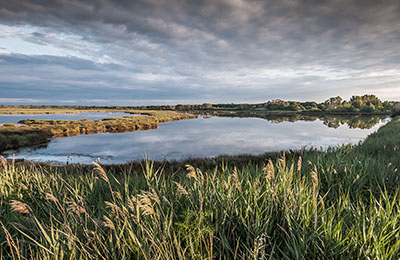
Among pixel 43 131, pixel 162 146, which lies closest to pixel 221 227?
pixel 162 146

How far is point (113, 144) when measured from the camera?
3806cm

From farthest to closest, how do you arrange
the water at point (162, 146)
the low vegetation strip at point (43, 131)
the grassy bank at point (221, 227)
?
the low vegetation strip at point (43, 131), the water at point (162, 146), the grassy bank at point (221, 227)

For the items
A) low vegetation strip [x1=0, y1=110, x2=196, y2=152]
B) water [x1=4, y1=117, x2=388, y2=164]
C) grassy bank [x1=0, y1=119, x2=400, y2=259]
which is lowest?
water [x1=4, y1=117, x2=388, y2=164]

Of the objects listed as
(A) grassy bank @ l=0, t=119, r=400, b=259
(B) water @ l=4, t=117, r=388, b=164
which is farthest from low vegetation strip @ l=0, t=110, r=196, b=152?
(A) grassy bank @ l=0, t=119, r=400, b=259

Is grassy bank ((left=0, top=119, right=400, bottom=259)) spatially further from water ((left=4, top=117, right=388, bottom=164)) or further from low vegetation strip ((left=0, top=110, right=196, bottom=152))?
low vegetation strip ((left=0, top=110, right=196, bottom=152))

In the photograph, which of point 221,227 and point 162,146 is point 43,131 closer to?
point 162,146

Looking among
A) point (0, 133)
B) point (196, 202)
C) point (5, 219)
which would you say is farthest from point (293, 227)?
point (0, 133)

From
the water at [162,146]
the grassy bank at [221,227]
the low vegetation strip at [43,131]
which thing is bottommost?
the water at [162,146]

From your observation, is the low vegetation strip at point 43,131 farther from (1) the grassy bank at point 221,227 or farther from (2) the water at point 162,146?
(1) the grassy bank at point 221,227

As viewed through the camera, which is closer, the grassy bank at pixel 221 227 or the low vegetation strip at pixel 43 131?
the grassy bank at pixel 221 227

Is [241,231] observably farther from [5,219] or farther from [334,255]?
[5,219]

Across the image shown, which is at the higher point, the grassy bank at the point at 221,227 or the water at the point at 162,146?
the grassy bank at the point at 221,227

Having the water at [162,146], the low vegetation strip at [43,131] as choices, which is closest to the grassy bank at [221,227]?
the water at [162,146]

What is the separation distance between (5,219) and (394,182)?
9854 mm
